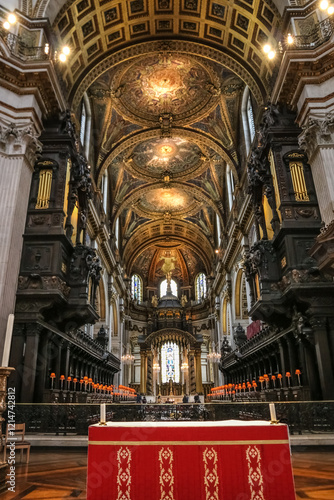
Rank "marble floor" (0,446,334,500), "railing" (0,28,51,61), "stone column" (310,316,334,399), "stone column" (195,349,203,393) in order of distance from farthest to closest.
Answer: "stone column" (195,349,203,393), "railing" (0,28,51,61), "stone column" (310,316,334,399), "marble floor" (0,446,334,500)

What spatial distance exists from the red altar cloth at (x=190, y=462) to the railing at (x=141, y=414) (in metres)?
5.30

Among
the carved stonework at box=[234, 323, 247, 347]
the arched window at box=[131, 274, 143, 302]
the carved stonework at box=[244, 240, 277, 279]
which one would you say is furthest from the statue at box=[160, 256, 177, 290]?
the carved stonework at box=[244, 240, 277, 279]

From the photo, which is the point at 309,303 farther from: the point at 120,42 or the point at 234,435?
the point at 120,42

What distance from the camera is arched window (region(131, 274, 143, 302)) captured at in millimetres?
42250

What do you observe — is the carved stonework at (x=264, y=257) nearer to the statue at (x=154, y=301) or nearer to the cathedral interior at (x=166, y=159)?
the cathedral interior at (x=166, y=159)

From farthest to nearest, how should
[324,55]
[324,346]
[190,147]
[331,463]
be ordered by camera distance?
1. [190,147]
2. [324,55]
3. [324,346]
4. [331,463]

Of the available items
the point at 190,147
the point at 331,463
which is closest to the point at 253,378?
the point at 331,463

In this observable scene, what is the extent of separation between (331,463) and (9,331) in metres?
5.41

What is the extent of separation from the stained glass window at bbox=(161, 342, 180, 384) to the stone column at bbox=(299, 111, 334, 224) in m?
31.4

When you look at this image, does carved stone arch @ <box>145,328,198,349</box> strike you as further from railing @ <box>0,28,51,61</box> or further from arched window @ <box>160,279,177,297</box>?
railing @ <box>0,28,51,61</box>

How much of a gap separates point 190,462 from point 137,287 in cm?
3969

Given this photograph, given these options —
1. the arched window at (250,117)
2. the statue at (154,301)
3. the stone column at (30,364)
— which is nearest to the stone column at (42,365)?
the stone column at (30,364)

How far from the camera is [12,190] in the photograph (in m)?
11.3

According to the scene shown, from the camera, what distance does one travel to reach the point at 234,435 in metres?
3.70
